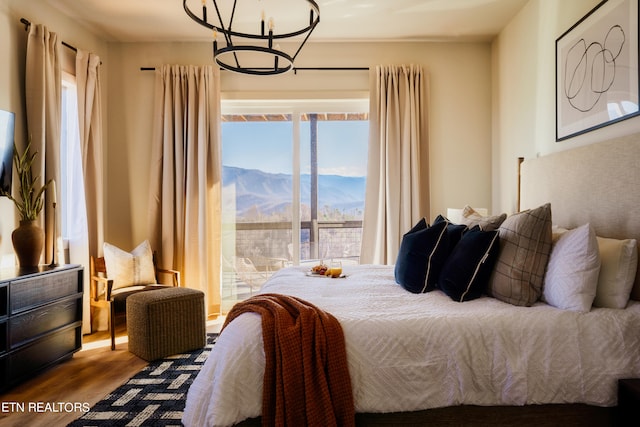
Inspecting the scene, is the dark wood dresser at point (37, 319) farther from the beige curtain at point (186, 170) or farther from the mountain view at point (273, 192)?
the mountain view at point (273, 192)

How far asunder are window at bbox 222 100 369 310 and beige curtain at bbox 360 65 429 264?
24 cm

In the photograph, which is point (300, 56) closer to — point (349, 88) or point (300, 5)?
point (349, 88)

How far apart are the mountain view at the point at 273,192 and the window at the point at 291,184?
0.01 meters

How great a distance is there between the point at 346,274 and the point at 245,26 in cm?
258

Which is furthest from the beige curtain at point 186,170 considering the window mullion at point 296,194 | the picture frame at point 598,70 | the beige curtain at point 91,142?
the picture frame at point 598,70

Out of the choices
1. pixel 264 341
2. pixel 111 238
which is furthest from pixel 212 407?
pixel 111 238

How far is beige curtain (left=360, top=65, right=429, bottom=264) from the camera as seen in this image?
14.1 feet

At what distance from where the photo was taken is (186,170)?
4312 millimetres

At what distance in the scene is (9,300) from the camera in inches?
102

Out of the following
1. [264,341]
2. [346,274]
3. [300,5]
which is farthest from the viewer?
[300,5]

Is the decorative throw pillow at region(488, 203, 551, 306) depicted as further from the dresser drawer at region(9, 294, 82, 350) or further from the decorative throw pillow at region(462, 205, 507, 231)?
the dresser drawer at region(9, 294, 82, 350)

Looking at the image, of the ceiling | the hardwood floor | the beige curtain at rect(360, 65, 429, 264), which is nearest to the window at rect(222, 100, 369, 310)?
the beige curtain at rect(360, 65, 429, 264)

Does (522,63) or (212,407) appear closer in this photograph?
(212,407)

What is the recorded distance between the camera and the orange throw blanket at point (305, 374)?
160 centimetres
